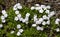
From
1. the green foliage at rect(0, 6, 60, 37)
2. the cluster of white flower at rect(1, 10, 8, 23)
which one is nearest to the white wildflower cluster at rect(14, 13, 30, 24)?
the green foliage at rect(0, 6, 60, 37)

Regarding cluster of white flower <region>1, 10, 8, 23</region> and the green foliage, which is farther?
cluster of white flower <region>1, 10, 8, 23</region>

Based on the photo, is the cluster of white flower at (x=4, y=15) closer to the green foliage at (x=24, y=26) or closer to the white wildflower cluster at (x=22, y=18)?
the green foliage at (x=24, y=26)

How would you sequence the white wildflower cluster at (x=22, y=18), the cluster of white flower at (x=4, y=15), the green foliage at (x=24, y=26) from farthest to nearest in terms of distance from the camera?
1. the cluster of white flower at (x=4, y=15)
2. the white wildflower cluster at (x=22, y=18)
3. the green foliage at (x=24, y=26)

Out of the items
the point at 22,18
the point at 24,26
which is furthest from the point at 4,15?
the point at 24,26

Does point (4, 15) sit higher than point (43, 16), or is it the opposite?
point (4, 15)

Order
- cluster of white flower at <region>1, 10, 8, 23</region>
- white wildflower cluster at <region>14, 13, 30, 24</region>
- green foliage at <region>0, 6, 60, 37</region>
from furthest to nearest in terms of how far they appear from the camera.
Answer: cluster of white flower at <region>1, 10, 8, 23</region>
white wildflower cluster at <region>14, 13, 30, 24</region>
green foliage at <region>0, 6, 60, 37</region>

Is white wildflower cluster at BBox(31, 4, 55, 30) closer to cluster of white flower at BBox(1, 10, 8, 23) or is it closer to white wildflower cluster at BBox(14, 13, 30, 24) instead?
white wildflower cluster at BBox(14, 13, 30, 24)

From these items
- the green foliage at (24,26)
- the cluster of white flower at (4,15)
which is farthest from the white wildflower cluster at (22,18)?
the cluster of white flower at (4,15)

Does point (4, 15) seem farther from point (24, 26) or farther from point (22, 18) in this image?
point (24, 26)

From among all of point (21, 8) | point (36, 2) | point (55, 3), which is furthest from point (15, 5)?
point (55, 3)

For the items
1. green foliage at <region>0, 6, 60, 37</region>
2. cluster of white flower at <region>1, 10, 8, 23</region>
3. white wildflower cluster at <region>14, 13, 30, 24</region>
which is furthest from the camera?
cluster of white flower at <region>1, 10, 8, 23</region>

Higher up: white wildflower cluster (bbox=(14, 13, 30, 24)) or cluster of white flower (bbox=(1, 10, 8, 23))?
cluster of white flower (bbox=(1, 10, 8, 23))

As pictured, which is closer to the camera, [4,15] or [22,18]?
[22,18]
